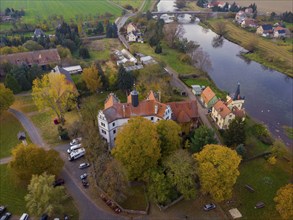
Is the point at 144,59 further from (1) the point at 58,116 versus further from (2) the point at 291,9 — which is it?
(2) the point at 291,9

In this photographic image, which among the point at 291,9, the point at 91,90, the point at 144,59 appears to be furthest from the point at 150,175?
the point at 291,9

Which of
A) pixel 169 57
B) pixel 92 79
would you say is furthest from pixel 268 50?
pixel 92 79

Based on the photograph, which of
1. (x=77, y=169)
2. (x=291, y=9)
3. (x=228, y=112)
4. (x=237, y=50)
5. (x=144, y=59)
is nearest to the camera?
(x=77, y=169)

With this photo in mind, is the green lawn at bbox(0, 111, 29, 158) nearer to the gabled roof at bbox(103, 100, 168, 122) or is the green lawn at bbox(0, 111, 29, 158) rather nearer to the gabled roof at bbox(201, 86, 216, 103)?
the gabled roof at bbox(103, 100, 168, 122)

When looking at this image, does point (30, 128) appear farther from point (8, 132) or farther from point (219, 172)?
point (219, 172)

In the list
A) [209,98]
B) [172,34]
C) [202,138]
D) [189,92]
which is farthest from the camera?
[172,34]

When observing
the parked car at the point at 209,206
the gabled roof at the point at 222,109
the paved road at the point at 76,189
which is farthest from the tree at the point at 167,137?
the gabled roof at the point at 222,109
